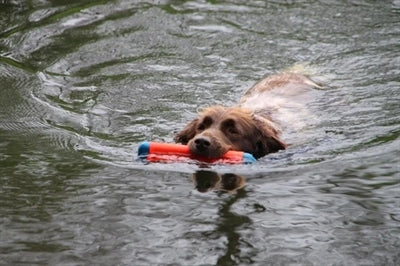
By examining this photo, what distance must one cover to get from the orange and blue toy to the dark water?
10 centimetres

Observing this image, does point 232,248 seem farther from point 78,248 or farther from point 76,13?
point 76,13

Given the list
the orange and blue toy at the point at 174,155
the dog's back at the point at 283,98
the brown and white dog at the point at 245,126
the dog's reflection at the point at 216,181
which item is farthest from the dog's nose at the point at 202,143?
the dog's back at the point at 283,98

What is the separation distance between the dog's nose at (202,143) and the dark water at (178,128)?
0.21 meters

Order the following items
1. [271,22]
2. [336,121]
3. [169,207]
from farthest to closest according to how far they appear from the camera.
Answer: [271,22]
[336,121]
[169,207]

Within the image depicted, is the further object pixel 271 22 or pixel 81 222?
pixel 271 22

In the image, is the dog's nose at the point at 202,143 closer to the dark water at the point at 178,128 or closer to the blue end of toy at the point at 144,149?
the dark water at the point at 178,128

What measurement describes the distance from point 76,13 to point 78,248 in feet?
27.8

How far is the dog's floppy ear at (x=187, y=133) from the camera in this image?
302 inches

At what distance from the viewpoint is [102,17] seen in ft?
41.8

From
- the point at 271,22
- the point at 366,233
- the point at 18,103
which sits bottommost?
the point at 366,233

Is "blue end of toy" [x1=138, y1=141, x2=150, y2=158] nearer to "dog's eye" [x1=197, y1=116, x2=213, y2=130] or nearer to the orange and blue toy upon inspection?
the orange and blue toy

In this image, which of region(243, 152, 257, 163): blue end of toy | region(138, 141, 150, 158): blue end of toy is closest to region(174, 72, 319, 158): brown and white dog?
region(243, 152, 257, 163): blue end of toy

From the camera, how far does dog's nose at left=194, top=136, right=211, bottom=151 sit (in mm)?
6852

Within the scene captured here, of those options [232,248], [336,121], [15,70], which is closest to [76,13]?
[15,70]
